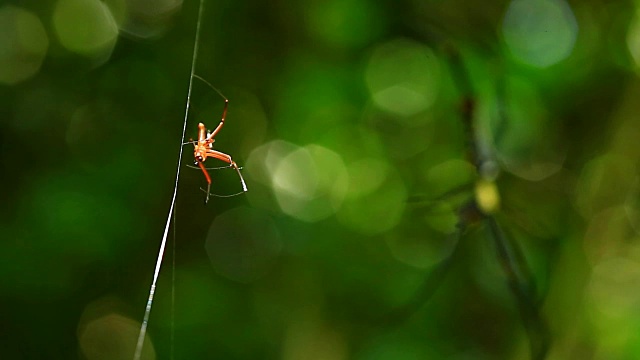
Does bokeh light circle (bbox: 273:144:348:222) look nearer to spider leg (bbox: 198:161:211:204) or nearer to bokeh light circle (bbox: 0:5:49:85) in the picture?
spider leg (bbox: 198:161:211:204)

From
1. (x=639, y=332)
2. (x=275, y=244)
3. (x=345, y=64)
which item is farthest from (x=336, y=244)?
(x=639, y=332)

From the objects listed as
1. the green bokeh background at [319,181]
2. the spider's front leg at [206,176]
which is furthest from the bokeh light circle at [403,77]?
the spider's front leg at [206,176]

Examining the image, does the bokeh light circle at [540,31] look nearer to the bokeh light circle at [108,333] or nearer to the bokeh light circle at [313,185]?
the bokeh light circle at [313,185]

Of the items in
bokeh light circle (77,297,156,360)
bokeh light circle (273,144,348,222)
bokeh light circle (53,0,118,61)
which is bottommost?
bokeh light circle (77,297,156,360)

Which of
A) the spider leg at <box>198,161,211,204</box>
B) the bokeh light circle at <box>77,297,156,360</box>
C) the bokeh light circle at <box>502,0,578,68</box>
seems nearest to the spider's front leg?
the spider leg at <box>198,161,211,204</box>

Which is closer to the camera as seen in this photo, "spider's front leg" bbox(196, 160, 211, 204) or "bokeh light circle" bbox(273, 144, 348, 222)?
"spider's front leg" bbox(196, 160, 211, 204)

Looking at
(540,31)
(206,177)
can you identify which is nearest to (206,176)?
(206,177)

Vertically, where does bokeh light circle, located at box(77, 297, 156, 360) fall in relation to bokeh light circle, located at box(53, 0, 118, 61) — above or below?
below

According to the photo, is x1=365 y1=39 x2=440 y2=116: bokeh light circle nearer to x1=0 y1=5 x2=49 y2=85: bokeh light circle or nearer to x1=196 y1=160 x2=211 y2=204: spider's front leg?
x1=196 y1=160 x2=211 y2=204: spider's front leg
